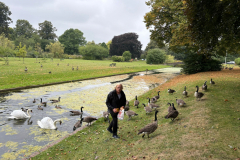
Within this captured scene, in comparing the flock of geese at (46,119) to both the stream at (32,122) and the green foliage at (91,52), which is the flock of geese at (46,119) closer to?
the stream at (32,122)

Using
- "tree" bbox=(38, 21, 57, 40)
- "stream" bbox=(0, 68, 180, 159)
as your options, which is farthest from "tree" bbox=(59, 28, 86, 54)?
"stream" bbox=(0, 68, 180, 159)

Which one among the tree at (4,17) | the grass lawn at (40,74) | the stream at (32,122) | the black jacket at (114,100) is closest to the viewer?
the black jacket at (114,100)

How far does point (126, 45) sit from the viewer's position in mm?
107750

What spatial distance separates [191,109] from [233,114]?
6.41ft

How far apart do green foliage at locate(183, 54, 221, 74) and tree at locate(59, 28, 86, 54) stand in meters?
98.0

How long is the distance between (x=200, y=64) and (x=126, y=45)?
86.0 m

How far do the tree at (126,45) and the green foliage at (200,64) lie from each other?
84267mm

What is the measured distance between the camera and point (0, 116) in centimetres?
929

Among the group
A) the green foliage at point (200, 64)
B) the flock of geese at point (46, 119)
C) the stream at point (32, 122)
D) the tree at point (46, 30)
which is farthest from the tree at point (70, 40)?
the flock of geese at point (46, 119)

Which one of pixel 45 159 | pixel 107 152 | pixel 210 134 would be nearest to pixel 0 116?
pixel 45 159

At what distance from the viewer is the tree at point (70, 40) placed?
4353 inches

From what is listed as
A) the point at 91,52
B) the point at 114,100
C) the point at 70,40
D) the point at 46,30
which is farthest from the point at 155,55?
the point at 46,30

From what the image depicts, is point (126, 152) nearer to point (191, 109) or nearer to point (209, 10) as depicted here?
point (191, 109)

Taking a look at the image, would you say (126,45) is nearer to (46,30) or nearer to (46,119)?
(46,30)
